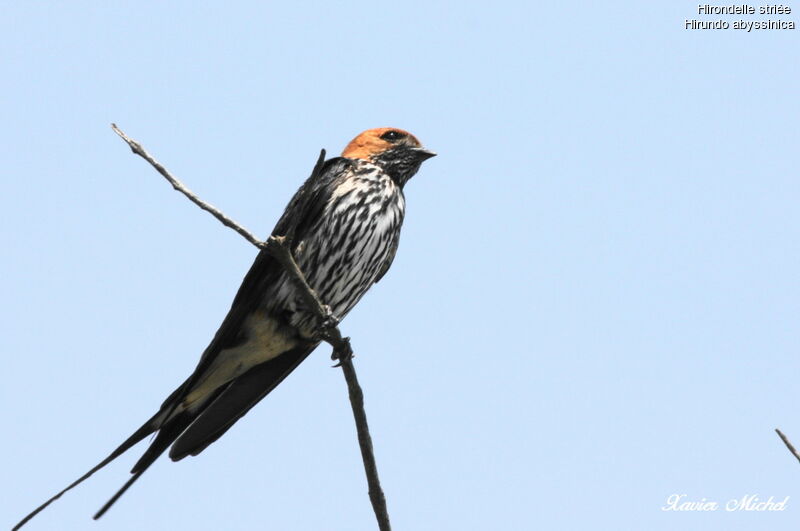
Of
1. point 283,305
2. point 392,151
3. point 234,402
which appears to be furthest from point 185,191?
point 392,151

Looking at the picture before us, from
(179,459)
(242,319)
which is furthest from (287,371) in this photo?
(179,459)

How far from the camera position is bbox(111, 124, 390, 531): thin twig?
5.15 metres

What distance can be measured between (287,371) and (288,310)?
0.57 m

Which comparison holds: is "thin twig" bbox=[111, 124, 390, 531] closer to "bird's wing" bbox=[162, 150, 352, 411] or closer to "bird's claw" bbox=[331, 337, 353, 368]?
"bird's claw" bbox=[331, 337, 353, 368]

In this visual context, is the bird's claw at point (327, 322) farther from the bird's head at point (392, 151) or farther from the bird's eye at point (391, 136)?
the bird's eye at point (391, 136)

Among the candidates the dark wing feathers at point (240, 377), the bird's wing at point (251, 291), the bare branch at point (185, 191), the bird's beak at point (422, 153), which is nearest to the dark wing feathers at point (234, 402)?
the dark wing feathers at point (240, 377)

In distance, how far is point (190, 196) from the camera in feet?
16.9

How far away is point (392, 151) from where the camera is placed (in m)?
8.84

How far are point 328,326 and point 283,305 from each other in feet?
3.82

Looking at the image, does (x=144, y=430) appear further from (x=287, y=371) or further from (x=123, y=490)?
(x=287, y=371)

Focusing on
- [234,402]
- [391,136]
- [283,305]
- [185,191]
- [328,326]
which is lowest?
[234,402]

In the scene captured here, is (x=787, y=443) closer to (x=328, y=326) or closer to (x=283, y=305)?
(x=328, y=326)

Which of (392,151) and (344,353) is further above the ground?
(392,151)

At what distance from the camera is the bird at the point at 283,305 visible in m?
7.46
